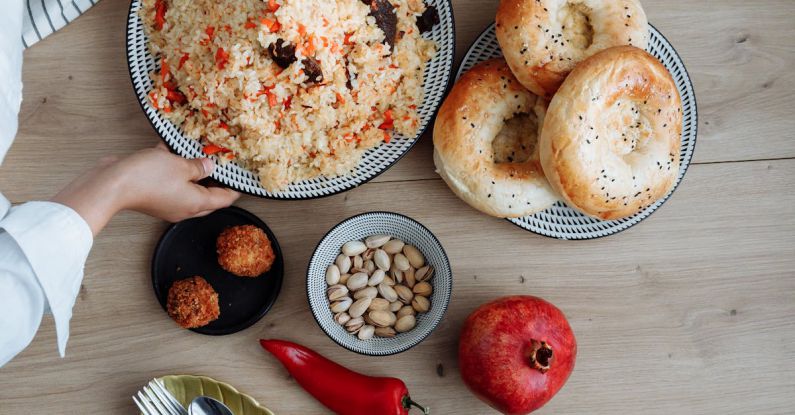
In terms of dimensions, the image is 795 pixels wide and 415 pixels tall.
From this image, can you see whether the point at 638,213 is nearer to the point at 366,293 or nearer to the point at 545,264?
the point at 545,264

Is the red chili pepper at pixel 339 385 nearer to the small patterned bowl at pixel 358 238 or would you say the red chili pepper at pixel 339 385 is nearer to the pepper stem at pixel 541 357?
the small patterned bowl at pixel 358 238

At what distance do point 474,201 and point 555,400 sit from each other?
58 cm

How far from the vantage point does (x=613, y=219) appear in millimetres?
1456

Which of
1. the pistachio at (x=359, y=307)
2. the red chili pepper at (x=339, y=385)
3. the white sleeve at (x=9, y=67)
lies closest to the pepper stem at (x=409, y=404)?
the red chili pepper at (x=339, y=385)

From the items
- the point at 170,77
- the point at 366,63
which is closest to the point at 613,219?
the point at 366,63

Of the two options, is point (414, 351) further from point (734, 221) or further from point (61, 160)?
point (61, 160)

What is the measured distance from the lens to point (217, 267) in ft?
5.10

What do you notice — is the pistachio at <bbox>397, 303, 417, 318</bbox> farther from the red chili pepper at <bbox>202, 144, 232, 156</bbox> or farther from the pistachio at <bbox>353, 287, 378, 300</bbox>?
the red chili pepper at <bbox>202, 144, 232, 156</bbox>

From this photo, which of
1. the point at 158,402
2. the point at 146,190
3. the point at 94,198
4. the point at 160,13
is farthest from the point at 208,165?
the point at 158,402

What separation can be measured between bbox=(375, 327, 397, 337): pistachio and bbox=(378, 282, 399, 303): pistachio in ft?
0.23

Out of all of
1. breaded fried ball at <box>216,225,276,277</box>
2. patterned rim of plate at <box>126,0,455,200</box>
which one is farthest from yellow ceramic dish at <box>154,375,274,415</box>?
patterned rim of plate at <box>126,0,455,200</box>

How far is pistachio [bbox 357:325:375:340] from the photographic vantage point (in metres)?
1.51

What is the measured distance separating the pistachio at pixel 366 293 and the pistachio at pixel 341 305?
0.07 feet

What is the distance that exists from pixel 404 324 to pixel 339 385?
0.21 metres
